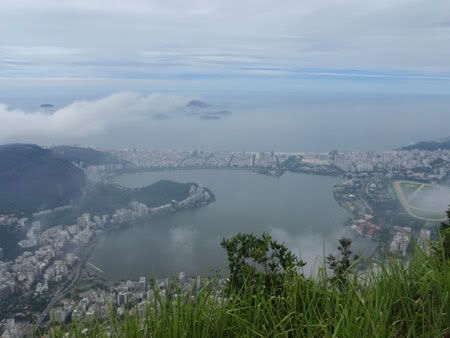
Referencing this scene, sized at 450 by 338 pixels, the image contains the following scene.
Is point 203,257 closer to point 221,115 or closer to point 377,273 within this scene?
point 377,273

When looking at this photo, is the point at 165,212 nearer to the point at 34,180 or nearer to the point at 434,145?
the point at 34,180

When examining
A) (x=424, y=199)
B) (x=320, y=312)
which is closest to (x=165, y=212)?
(x=424, y=199)

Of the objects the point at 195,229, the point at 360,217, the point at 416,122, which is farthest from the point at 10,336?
the point at 416,122

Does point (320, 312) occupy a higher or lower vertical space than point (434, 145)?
lower

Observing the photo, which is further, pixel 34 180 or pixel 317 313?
pixel 34 180

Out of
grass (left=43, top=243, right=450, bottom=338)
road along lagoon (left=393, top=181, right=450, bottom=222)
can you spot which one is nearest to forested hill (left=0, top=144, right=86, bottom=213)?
road along lagoon (left=393, top=181, right=450, bottom=222)

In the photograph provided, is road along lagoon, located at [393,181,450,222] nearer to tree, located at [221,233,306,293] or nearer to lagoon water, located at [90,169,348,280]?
lagoon water, located at [90,169,348,280]

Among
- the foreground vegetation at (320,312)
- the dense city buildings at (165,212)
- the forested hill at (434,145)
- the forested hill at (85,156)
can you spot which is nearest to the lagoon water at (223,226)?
the dense city buildings at (165,212)

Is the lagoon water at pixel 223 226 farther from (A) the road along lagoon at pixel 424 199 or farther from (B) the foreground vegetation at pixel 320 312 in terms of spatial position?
(B) the foreground vegetation at pixel 320 312
